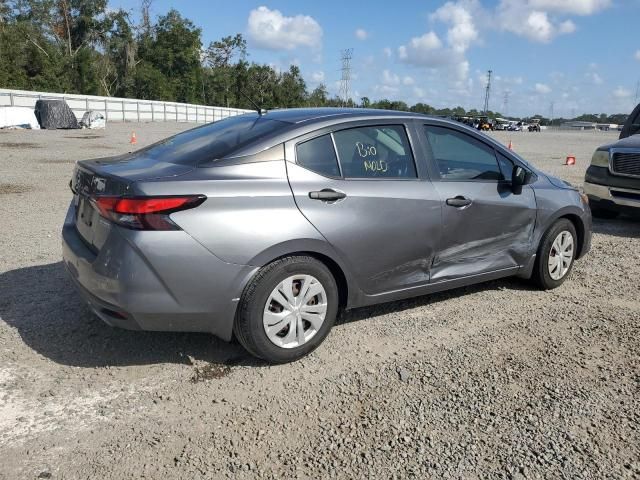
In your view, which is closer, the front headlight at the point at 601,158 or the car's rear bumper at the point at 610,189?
the car's rear bumper at the point at 610,189

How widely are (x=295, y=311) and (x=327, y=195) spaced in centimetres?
79

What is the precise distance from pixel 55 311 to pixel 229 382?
5.86ft

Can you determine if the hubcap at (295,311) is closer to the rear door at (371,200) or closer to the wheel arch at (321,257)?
the wheel arch at (321,257)

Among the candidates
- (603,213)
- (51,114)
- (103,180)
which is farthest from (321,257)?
(51,114)

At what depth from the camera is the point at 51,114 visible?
98.6ft

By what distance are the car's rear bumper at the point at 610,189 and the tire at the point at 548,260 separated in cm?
317

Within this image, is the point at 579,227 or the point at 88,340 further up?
the point at 579,227

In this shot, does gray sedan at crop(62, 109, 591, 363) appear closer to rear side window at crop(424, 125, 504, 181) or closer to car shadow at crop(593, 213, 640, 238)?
rear side window at crop(424, 125, 504, 181)

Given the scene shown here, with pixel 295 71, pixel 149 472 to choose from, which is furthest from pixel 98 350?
pixel 295 71

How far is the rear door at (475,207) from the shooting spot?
434 cm

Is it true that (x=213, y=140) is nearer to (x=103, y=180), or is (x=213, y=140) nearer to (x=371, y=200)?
(x=103, y=180)

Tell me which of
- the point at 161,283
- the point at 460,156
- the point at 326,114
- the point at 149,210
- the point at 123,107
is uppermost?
the point at 123,107

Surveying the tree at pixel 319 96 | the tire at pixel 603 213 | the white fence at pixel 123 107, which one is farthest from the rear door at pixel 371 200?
the tree at pixel 319 96

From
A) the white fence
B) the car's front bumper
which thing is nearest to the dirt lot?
the car's front bumper
